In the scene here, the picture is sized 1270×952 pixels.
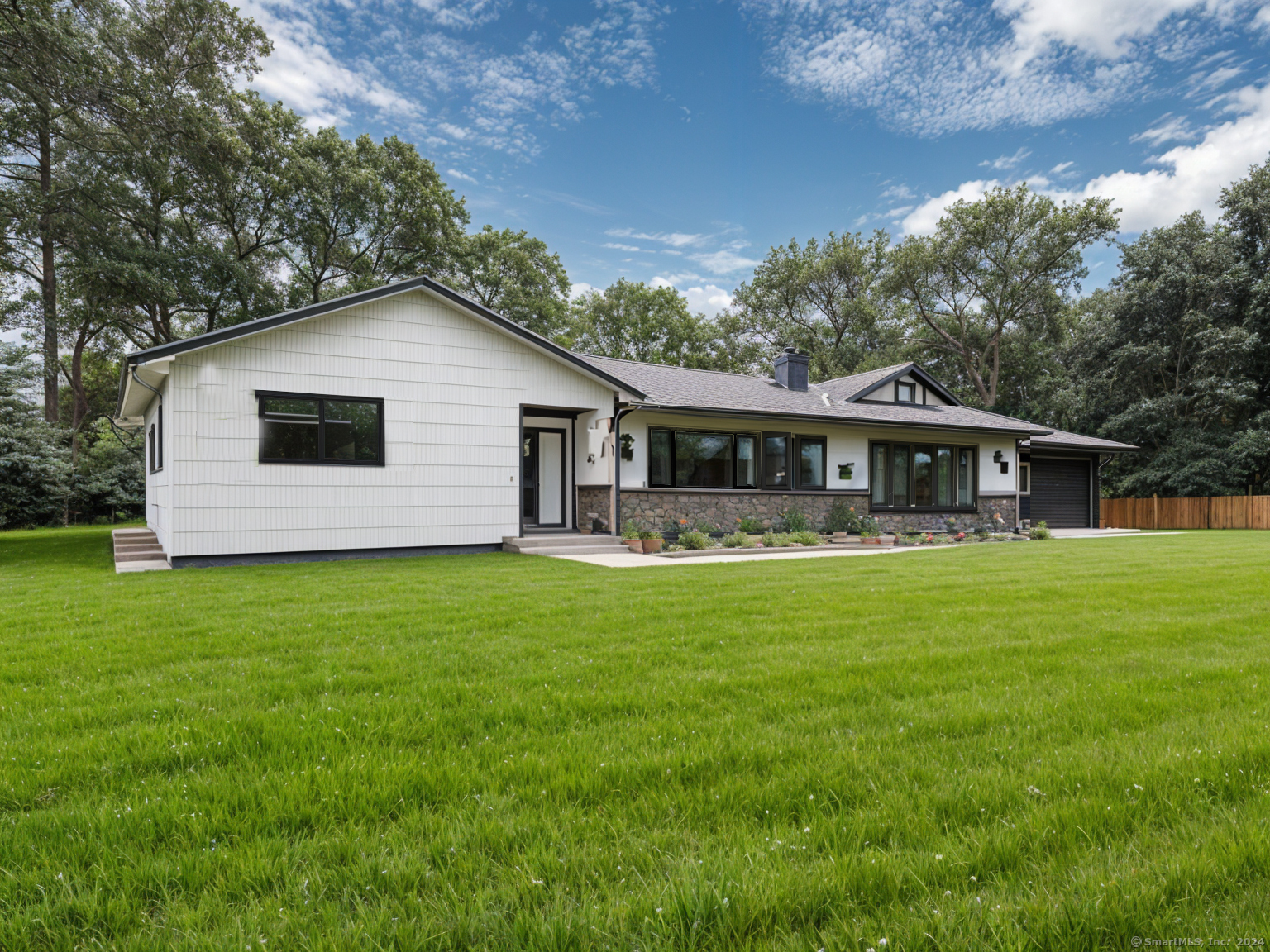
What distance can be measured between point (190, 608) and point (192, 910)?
5.74 meters

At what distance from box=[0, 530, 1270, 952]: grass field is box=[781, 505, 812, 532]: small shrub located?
34.5ft

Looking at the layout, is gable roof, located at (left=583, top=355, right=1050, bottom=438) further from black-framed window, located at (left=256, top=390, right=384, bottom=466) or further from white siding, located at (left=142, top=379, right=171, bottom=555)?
white siding, located at (left=142, top=379, right=171, bottom=555)

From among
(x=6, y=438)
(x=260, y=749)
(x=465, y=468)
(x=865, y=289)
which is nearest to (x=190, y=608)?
(x=260, y=749)

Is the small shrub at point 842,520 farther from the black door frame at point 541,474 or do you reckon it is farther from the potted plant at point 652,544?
the black door frame at point 541,474

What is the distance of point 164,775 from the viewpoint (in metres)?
2.64

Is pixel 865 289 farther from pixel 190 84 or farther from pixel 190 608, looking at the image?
pixel 190 608

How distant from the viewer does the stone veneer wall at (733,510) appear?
15125 mm

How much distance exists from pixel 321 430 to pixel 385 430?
108cm

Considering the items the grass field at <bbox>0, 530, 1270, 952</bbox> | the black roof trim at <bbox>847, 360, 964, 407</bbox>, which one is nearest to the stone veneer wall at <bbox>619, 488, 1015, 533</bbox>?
the black roof trim at <bbox>847, 360, 964, 407</bbox>

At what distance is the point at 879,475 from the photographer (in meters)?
18.5

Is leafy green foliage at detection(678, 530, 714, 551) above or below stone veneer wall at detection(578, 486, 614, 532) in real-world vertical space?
below

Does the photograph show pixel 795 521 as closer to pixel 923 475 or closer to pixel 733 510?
pixel 733 510

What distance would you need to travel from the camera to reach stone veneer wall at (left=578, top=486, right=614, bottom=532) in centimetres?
1441

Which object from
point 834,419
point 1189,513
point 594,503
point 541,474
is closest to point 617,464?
point 594,503
